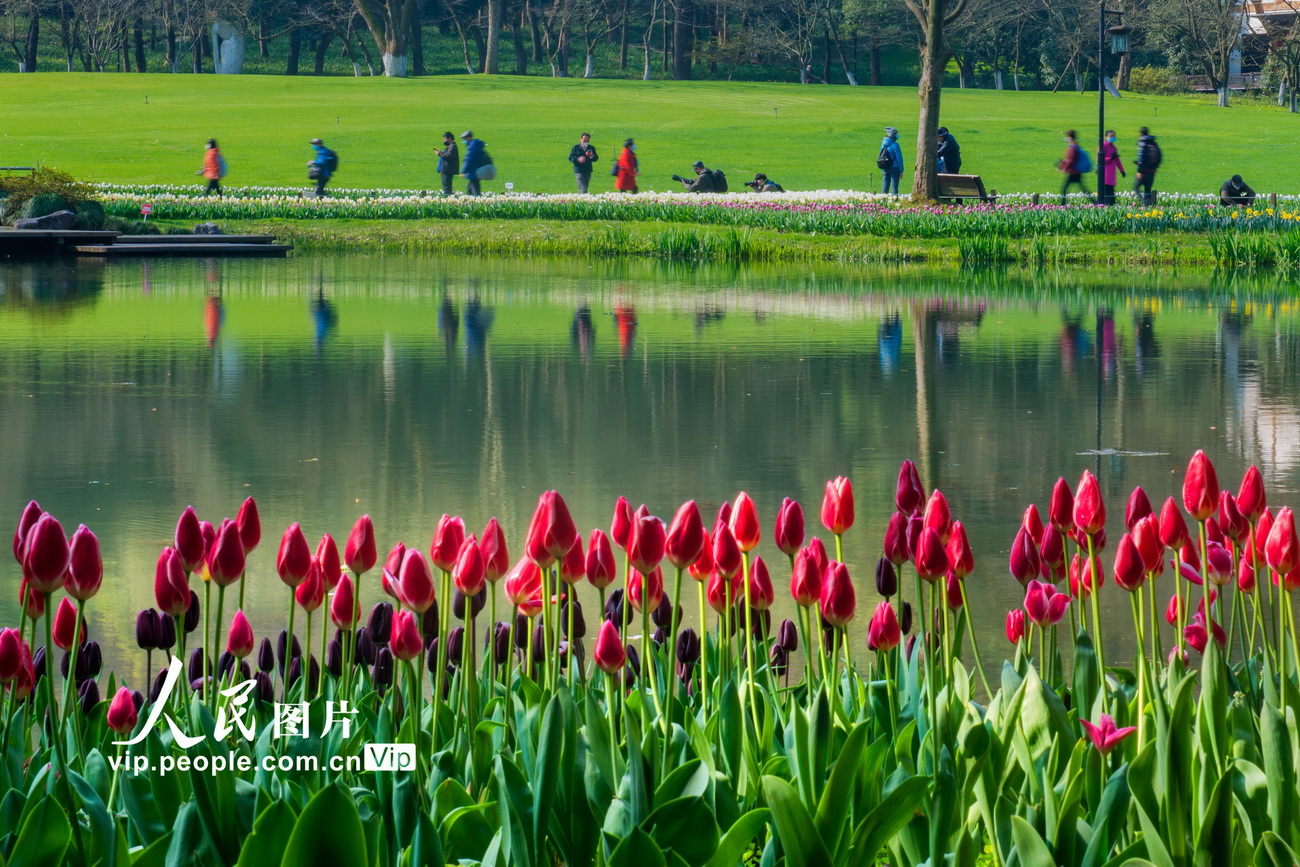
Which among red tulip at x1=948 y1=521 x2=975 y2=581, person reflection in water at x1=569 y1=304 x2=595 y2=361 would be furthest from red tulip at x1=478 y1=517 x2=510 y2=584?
person reflection in water at x1=569 y1=304 x2=595 y2=361

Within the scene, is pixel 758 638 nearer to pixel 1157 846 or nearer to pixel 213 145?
pixel 1157 846

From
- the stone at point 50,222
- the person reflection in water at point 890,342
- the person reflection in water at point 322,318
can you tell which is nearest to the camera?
the person reflection in water at point 890,342

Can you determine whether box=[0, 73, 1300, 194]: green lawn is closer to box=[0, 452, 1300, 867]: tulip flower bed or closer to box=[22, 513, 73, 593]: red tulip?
box=[0, 452, 1300, 867]: tulip flower bed

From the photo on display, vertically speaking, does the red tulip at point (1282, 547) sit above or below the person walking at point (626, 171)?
below

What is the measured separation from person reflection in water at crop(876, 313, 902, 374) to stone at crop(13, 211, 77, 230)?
1695 cm

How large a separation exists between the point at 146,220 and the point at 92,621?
28.4 meters

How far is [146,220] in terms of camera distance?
3244 centimetres

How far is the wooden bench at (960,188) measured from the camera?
32.9 meters

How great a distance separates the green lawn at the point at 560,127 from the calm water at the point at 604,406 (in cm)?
3193

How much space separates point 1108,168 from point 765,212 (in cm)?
875

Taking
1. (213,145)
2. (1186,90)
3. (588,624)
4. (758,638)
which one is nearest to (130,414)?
(588,624)

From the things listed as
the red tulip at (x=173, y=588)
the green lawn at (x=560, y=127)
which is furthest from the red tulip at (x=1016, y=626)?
the green lawn at (x=560, y=127)

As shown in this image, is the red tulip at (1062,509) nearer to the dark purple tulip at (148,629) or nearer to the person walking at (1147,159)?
the dark purple tulip at (148,629)

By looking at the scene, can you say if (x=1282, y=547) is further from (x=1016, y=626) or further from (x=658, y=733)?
(x=658, y=733)
